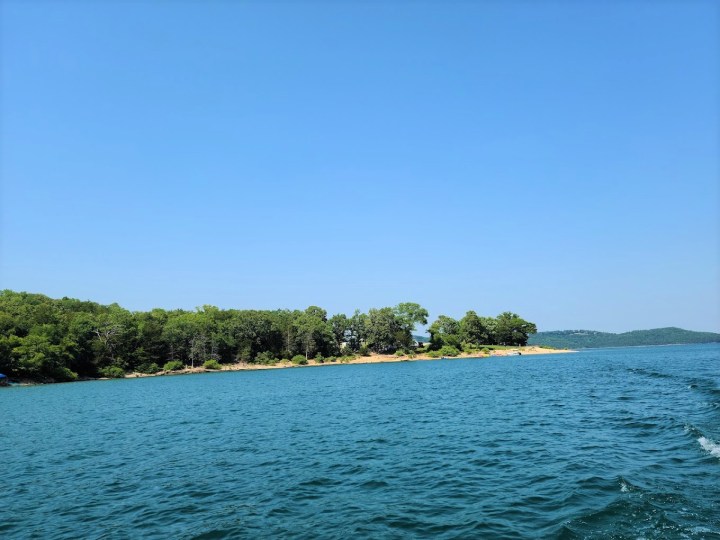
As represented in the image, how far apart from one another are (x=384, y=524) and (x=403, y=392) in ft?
140

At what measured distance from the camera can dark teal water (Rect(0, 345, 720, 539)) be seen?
14570 millimetres

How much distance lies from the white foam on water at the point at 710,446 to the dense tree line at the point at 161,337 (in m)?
121

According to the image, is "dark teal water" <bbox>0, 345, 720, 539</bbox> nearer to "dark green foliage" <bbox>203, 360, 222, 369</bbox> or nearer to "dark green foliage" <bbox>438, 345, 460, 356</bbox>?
"dark green foliage" <bbox>203, 360, 222, 369</bbox>

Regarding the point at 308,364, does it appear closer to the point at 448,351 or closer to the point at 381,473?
the point at 448,351

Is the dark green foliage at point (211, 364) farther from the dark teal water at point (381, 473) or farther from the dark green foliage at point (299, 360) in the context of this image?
the dark teal water at point (381, 473)

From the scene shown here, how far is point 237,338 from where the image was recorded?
542 ft

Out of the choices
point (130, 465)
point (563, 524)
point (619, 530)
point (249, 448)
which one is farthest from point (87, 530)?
point (619, 530)

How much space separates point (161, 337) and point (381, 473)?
14255cm

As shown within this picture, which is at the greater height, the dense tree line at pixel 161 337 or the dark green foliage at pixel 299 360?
the dense tree line at pixel 161 337

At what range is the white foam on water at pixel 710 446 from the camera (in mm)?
20987

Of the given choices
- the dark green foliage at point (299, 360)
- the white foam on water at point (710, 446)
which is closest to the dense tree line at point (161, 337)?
the dark green foliage at point (299, 360)

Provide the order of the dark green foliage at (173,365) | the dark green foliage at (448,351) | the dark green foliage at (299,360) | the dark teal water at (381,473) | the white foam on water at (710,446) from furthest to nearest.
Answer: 1. the dark green foliage at (448,351)
2. the dark green foliage at (299,360)
3. the dark green foliage at (173,365)
4. the white foam on water at (710,446)
5. the dark teal water at (381,473)

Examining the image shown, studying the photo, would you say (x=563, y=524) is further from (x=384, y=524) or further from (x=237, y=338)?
(x=237, y=338)

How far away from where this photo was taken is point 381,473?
20.5 m
